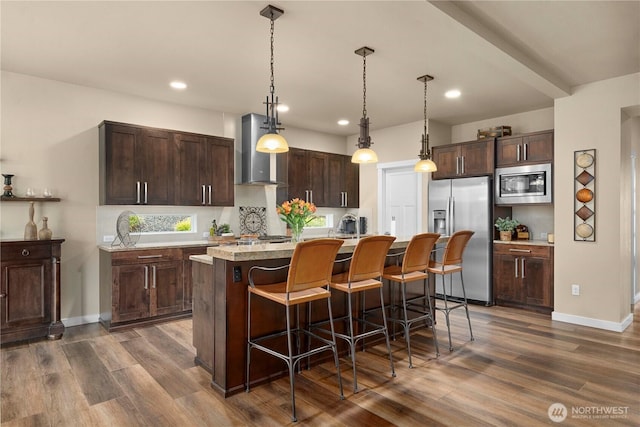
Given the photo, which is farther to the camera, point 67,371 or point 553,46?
point 553,46

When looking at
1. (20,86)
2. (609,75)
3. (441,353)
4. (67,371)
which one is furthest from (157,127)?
(609,75)

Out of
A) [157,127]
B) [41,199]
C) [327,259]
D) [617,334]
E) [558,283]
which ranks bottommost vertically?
[617,334]

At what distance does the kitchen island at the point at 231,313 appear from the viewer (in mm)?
2670

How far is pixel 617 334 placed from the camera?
4.00 metres

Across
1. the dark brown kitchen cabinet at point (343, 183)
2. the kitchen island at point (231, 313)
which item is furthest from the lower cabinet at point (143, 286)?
the dark brown kitchen cabinet at point (343, 183)

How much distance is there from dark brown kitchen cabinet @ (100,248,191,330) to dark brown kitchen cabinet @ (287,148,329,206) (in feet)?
7.53

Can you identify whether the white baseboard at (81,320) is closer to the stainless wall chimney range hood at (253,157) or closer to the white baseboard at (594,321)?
the stainless wall chimney range hood at (253,157)

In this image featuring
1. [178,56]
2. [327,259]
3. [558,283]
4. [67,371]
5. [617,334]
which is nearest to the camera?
[327,259]

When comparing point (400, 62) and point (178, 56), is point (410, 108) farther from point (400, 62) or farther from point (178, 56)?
point (178, 56)

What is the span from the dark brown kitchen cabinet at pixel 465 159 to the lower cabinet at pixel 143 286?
381 cm

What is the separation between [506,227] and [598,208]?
3.94 feet

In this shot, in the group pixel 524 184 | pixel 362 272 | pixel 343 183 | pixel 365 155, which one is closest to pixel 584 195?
pixel 524 184

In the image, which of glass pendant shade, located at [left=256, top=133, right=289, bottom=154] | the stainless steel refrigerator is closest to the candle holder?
glass pendant shade, located at [left=256, top=133, right=289, bottom=154]

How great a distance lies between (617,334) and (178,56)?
17.1 ft
